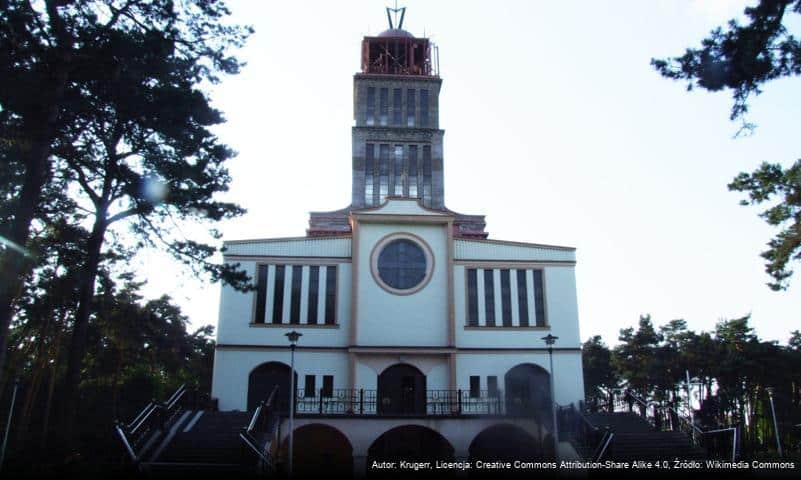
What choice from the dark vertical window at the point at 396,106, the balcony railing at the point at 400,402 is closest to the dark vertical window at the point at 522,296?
the balcony railing at the point at 400,402

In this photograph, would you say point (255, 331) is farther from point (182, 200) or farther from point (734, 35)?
point (734, 35)

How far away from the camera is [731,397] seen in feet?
139

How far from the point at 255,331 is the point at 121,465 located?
1128 centimetres

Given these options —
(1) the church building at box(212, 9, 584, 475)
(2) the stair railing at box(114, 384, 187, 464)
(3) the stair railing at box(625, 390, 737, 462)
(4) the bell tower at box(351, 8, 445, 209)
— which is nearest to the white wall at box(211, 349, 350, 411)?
(1) the church building at box(212, 9, 584, 475)

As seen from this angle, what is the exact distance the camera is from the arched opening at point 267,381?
2734 centimetres

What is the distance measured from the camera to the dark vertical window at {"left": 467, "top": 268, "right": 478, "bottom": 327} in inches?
1152

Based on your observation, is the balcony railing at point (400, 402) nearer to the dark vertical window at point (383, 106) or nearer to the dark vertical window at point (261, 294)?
the dark vertical window at point (261, 294)

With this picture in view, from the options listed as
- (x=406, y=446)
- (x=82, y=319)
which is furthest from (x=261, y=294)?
(x=82, y=319)

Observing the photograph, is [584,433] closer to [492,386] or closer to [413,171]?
[492,386]

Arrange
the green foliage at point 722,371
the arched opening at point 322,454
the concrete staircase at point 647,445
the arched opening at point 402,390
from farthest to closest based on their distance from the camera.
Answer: the green foliage at point 722,371, the arched opening at point 402,390, the arched opening at point 322,454, the concrete staircase at point 647,445

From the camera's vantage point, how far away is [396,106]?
45344 millimetres

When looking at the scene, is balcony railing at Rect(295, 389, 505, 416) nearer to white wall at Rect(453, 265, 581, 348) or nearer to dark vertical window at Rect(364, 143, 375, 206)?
white wall at Rect(453, 265, 581, 348)

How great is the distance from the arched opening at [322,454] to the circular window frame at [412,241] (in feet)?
22.0

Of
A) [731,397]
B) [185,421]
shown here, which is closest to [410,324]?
[185,421]
